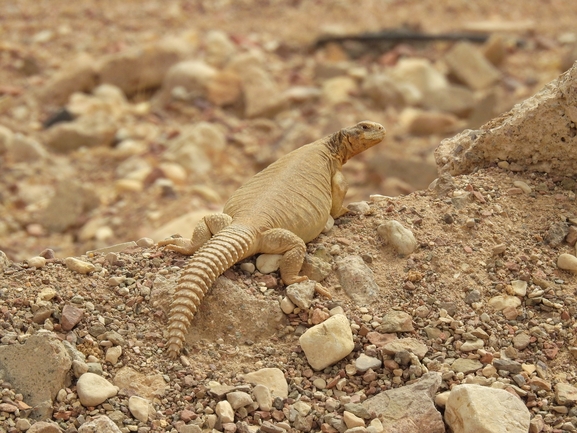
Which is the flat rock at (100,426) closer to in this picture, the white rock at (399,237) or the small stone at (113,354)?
the small stone at (113,354)

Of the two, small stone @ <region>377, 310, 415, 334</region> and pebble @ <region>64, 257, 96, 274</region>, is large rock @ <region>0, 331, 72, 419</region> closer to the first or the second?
pebble @ <region>64, 257, 96, 274</region>

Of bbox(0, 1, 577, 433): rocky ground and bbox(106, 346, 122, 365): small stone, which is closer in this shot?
bbox(0, 1, 577, 433): rocky ground

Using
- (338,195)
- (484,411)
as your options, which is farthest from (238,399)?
(338,195)

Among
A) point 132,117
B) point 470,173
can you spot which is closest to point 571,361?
point 470,173

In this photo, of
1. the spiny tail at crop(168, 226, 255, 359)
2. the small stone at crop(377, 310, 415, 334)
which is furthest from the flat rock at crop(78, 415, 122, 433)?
the small stone at crop(377, 310, 415, 334)

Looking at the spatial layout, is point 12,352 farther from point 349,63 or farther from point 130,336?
point 349,63

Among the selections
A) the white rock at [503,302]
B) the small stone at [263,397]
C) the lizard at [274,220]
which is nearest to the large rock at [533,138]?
the lizard at [274,220]
